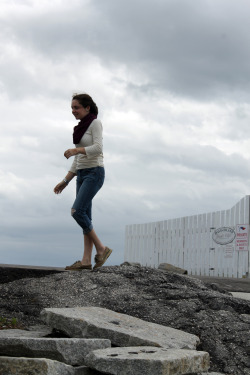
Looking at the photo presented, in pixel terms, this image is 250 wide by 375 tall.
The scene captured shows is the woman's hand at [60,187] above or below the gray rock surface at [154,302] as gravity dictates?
above

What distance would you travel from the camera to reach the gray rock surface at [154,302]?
4.98 m

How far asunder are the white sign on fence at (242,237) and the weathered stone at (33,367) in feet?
45.5

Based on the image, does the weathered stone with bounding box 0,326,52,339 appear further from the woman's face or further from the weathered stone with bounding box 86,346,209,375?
the woman's face

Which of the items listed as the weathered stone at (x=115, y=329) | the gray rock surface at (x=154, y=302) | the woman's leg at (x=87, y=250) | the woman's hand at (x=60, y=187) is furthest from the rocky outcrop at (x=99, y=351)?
the woman's hand at (x=60, y=187)

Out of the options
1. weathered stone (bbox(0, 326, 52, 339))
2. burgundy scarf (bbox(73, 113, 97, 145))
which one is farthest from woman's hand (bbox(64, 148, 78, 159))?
weathered stone (bbox(0, 326, 52, 339))

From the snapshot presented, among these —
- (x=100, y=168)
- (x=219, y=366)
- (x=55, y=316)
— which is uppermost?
(x=100, y=168)

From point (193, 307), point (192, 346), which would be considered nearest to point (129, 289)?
point (193, 307)

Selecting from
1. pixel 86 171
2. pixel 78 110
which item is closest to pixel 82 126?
pixel 78 110

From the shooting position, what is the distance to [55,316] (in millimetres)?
4535

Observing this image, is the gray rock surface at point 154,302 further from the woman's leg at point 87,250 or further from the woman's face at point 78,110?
the woman's face at point 78,110

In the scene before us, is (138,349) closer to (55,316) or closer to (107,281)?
(55,316)

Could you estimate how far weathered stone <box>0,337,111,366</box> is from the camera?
3.76m

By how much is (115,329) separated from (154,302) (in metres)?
1.34

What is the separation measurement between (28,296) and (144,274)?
1312 mm
